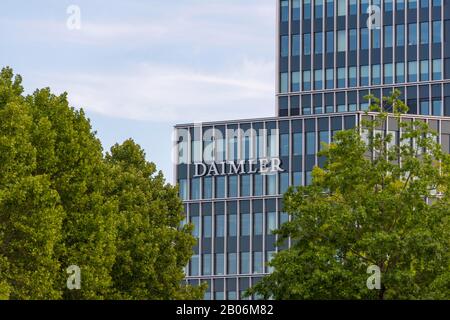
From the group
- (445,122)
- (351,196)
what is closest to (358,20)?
(445,122)

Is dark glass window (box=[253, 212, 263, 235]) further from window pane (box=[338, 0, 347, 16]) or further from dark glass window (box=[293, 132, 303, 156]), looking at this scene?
window pane (box=[338, 0, 347, 16])

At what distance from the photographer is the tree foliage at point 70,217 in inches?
2224

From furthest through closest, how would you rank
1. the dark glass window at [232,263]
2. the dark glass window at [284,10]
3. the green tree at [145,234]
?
the dark glass window at [284,10]
the dark glass window at [232,263]
the green tree at [145,234]

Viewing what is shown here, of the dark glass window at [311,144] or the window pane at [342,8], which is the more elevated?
the window pane at [342,8]

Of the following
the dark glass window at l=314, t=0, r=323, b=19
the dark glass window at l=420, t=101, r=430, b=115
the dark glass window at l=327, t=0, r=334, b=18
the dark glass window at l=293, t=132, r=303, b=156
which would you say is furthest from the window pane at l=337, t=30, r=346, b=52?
the dark glass window at l=293, t=132, r=303, b=156

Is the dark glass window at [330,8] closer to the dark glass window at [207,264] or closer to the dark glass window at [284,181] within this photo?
the dark glass window at [284,181]

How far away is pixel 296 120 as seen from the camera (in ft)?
494

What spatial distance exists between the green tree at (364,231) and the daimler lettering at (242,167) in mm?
84601

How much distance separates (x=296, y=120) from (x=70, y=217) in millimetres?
91036

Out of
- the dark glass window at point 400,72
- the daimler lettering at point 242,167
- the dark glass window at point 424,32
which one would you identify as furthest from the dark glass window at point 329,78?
the daimler lettering at point 242,167

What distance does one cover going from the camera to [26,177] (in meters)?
56.5

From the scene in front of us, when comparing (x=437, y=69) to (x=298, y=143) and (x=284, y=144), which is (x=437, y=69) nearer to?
(x=298, y=143)

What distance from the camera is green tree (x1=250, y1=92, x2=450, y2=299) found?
59062mm

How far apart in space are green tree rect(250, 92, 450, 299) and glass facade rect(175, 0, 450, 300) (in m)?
77.1
